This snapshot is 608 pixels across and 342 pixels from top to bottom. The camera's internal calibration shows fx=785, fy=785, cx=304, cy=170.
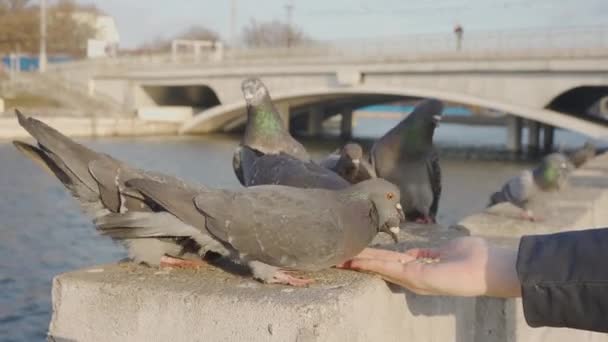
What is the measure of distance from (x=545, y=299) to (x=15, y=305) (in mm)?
7703

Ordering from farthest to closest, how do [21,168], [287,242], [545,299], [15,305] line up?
1. [21,168]
2. [15,305]
3. [287,242]
4. [545,299]

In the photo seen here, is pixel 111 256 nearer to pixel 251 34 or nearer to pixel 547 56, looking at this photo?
pixel 547 56

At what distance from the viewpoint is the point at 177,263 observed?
8.61 feet

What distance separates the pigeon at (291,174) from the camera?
3.30m

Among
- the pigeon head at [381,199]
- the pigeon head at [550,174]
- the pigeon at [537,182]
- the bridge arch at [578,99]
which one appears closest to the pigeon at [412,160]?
the pigeon at [537,182]

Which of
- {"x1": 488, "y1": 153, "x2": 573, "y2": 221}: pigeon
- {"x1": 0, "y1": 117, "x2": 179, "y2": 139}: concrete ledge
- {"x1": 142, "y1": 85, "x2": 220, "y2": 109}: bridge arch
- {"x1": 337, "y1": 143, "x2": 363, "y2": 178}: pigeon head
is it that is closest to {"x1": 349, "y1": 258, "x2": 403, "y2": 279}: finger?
{"x1": 337, "y1": 143, "x2": 363, "y2": 178}: pigeon head

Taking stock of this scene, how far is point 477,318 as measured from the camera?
326 centimetres

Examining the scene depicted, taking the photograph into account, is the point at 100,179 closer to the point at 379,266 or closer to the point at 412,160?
the point at 379,266

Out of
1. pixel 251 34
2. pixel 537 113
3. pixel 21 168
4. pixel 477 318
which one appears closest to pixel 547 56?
pixel 537 113

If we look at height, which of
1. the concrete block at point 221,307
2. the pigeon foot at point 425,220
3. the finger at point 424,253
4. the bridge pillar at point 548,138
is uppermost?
the finger at point 424,253

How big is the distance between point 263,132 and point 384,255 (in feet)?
7.80

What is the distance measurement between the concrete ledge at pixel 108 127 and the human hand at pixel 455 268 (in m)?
28.6

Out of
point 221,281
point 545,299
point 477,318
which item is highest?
point 545,299

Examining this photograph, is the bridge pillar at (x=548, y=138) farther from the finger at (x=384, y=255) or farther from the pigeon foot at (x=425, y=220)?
the finger at (x=384, y=255)
